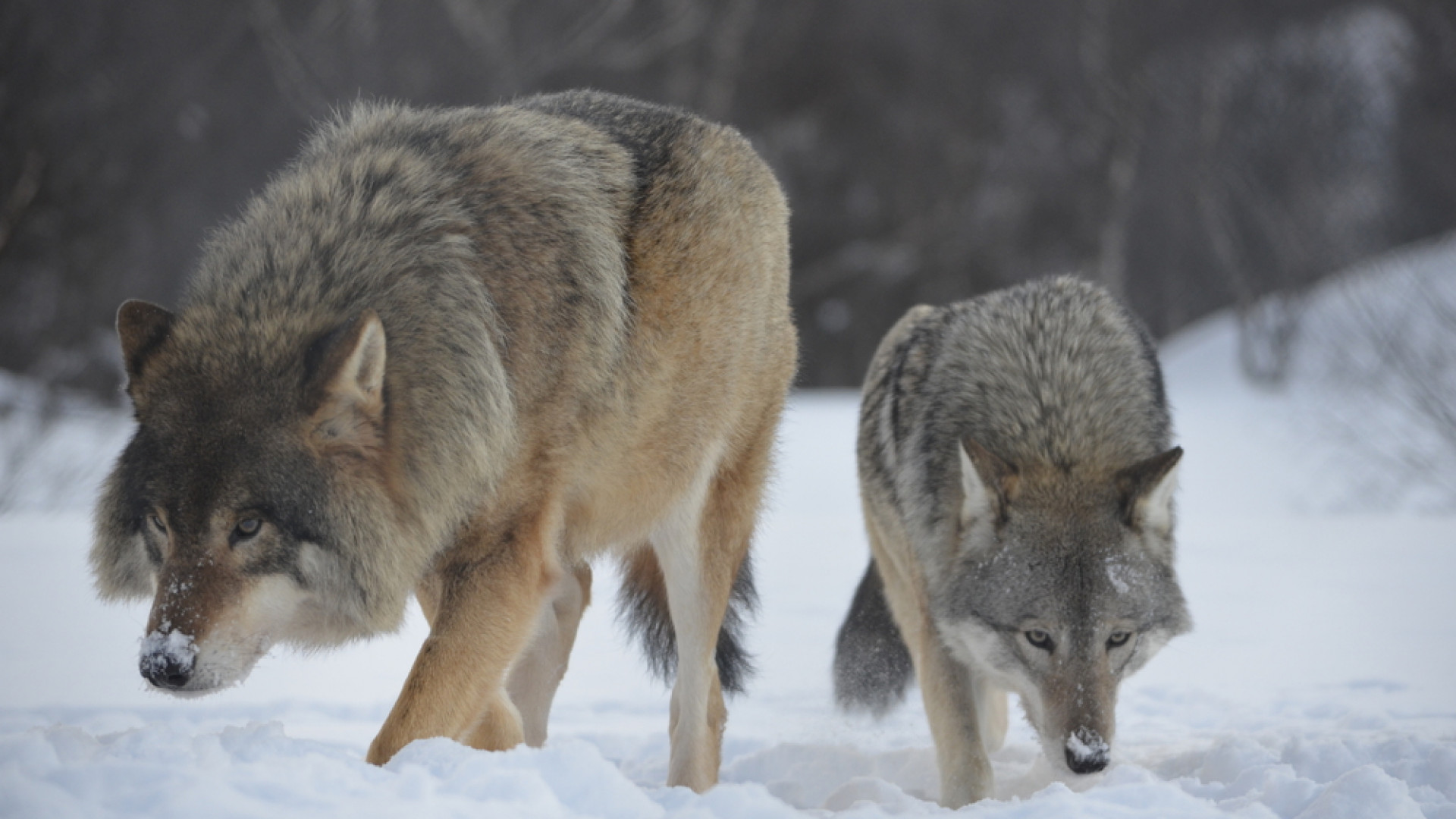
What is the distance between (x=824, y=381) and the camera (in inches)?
683

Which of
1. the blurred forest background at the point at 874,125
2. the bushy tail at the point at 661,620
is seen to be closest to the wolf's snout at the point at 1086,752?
the bushy tail at the point at 661,620

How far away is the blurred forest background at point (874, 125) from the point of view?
9.97 metres

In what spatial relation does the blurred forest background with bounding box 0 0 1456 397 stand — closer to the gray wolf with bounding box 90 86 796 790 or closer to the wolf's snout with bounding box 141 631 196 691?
the gray wolf with bounding box 90 86 796 790

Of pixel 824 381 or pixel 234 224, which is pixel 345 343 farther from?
pixel 824 381

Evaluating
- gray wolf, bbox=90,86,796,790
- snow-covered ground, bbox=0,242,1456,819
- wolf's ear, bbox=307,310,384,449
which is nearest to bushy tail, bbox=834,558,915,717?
snow-covered ground, bbox=0,242,1456,819

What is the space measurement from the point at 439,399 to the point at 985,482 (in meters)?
1.42

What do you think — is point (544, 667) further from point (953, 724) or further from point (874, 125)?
point (874, 125)

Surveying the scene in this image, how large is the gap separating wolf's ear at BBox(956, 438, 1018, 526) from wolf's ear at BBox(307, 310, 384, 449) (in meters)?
1.50

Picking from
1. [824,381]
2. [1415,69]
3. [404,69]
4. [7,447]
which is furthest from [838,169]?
[7,447]

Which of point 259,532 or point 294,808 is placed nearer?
point 294,808

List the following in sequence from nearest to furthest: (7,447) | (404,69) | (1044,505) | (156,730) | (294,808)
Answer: (294,808) → (156,730) → (1044,505) → (7,447) → (404,69)

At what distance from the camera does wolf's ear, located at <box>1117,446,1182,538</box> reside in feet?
9.82

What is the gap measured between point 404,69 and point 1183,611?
1188cm

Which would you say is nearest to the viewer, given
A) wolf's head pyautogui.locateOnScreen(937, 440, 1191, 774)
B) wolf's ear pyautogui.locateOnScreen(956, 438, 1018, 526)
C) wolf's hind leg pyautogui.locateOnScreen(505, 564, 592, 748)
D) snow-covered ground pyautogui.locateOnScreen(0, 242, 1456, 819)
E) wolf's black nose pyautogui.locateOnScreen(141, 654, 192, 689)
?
snow-covered ground pyautogui.locateOnScreen(0, 242, 1456, 819)
